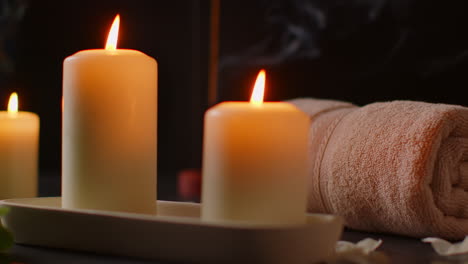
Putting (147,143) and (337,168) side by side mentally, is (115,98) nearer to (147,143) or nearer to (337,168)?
(147,143)

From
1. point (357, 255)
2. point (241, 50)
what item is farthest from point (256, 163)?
point (241, 50)

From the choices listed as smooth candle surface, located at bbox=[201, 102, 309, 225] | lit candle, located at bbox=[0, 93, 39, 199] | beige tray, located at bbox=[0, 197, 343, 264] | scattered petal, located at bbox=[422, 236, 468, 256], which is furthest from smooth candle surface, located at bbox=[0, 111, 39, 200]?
scattered petal, located at bbox=[422, 236, 468, 256]

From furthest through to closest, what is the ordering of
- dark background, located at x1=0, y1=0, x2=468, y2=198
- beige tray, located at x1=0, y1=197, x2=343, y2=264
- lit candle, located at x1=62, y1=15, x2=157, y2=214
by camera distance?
dark background, located at x1=0, y1=0, x2=468, y2=198, lit candle, located at x1=62, y1=15, x2=157, y2=214, beige tray, located at x1=0, y1=197, x2=343, y2=264

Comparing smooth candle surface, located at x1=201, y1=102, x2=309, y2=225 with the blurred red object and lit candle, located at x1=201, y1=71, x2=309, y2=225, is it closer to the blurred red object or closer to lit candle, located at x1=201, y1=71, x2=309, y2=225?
lit candle, located at x1=201, y1=71, x2=309, y2=225

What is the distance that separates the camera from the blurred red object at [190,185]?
1300 mm

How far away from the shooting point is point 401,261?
0.58 meters

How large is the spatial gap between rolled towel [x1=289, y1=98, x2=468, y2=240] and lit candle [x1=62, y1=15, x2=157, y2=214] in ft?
0.93

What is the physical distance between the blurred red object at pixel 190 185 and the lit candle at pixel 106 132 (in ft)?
2.28

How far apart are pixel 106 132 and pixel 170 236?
145mm

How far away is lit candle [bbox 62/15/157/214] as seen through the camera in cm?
58

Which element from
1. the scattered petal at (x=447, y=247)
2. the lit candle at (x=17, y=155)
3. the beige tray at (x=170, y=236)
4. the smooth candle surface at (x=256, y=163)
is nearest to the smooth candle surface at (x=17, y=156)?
the lit candle at (x=17, y=155)

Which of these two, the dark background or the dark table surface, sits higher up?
the dark background

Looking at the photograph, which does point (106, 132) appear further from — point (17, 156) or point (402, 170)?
point (402, 170)

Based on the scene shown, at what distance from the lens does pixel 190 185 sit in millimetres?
1311
